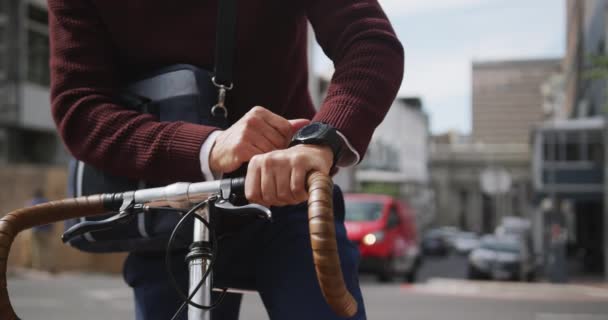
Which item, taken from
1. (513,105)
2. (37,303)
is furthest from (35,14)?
(513,105)

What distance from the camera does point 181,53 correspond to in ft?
5.49

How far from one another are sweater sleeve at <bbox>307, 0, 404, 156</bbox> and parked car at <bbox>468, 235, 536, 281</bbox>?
2339 centimetres

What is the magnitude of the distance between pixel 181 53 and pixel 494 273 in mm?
23546

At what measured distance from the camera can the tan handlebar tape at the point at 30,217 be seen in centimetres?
134

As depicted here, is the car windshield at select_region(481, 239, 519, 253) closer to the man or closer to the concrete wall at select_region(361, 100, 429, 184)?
the man

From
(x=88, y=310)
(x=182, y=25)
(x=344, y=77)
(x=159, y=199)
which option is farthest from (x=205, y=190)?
(x=88, y=310)

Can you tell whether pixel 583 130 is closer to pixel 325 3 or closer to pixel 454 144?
pixel 325 3

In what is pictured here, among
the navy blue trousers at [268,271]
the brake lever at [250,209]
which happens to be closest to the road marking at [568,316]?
the navy blue trousers at [268,271]

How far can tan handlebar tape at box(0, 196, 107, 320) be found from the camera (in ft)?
4.40

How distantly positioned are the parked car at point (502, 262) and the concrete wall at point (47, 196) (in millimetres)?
12434

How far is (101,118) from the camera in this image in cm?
159

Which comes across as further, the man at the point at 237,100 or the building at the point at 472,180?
the building at the point at 472,180

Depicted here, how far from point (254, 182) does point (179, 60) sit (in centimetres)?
56

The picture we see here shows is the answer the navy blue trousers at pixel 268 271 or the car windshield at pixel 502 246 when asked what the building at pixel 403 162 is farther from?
the navy blue trousers at pixel 268 271
